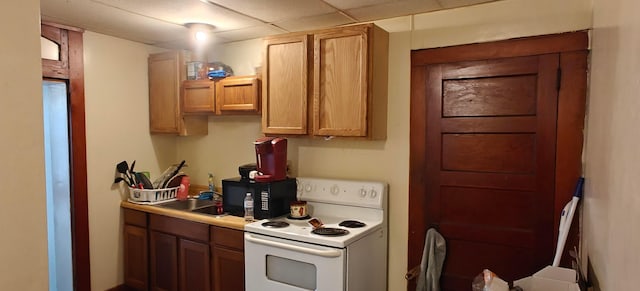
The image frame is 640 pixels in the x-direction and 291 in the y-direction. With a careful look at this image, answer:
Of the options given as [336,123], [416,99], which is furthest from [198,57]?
[416,99]

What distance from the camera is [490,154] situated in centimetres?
227

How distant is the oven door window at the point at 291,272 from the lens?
7.36 feet

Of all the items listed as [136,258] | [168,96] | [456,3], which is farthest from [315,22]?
[136,258]

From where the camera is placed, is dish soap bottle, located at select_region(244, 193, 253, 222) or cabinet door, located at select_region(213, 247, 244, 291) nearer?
cabinet door, located at select_region(213, 247, 244, 291)

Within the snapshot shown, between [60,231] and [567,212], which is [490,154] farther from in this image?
[60,231]

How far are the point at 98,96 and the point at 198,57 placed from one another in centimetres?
85

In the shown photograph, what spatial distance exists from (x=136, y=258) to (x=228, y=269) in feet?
3.38

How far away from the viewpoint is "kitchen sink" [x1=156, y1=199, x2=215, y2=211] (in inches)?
123

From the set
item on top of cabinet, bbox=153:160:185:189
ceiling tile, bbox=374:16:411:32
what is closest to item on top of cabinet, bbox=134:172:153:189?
item on top of cabinet, bbox=153:160:185:189

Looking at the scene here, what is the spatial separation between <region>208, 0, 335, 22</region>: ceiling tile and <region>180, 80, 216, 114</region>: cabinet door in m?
0.84

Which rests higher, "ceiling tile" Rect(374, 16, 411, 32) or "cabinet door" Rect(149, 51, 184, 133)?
"ceiling tile" Rect(374, 16, 411, 32)

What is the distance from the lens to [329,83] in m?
2.55

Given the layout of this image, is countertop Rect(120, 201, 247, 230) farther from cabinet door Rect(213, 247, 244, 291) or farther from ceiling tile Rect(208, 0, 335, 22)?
ceiling tile Rect(208, 0, 335, 22)

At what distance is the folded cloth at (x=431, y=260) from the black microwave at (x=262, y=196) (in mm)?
991
